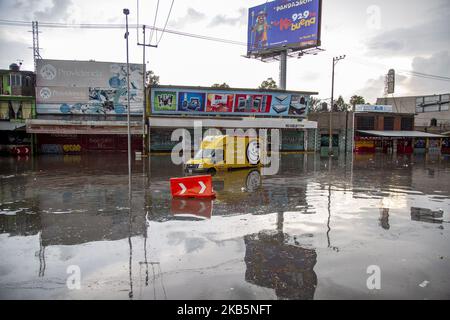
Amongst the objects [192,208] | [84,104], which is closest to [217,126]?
[84,104]

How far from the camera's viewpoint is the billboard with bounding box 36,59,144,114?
34.5m

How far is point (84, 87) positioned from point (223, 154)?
2194 cm

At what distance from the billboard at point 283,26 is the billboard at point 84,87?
574 inches

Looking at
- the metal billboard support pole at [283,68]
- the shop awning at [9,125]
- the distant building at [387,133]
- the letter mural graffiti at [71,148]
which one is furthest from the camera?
the distant building at [387,133]

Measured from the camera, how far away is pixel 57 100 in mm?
34875

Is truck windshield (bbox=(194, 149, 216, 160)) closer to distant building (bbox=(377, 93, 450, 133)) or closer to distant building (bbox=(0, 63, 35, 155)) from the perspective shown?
distant building (bbox=(0, 63, 35, 155))

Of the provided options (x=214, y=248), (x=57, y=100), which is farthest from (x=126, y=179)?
(x=57, y=100)

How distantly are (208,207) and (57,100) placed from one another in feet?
97.5

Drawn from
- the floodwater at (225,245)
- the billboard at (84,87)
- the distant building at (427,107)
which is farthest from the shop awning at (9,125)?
the distant building at (427,107)

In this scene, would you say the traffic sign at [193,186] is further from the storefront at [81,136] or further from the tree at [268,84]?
the tree at [268,84]

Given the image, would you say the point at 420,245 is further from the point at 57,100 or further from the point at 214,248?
the point at 57,100

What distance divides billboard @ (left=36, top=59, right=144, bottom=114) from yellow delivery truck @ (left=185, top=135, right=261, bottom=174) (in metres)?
19.1

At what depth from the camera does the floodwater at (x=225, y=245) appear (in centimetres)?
523
